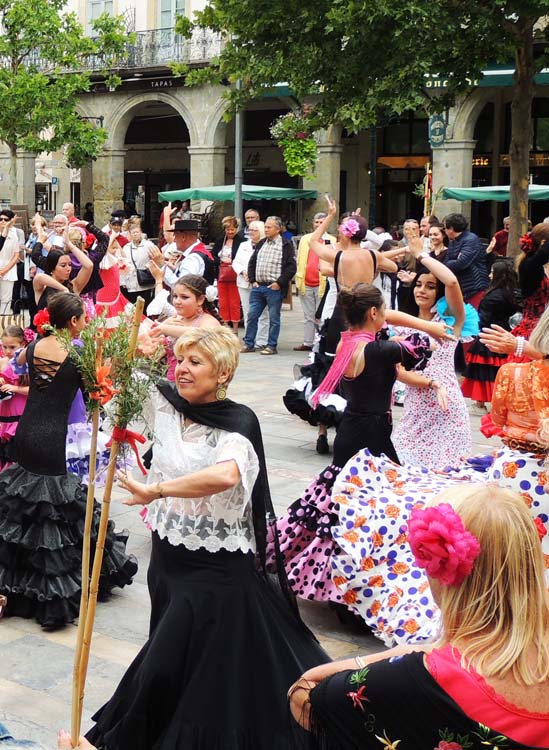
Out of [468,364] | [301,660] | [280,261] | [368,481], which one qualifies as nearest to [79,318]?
[368,481]

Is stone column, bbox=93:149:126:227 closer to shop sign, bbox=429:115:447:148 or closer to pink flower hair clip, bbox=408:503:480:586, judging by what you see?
shop sign, bbox=429:115:447:148

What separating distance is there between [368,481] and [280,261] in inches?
391

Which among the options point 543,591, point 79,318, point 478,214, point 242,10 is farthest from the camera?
point 478,214

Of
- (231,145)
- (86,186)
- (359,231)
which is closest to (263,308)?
(359,231)

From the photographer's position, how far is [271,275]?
15.3 meters

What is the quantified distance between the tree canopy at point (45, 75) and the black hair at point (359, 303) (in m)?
24.7

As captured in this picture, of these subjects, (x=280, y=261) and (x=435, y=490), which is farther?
(x=280, y=261)

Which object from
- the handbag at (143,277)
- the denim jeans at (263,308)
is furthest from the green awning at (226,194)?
the handbag at (143,277)

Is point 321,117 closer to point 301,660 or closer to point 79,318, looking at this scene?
point 79,318

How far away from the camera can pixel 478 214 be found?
30250 mm

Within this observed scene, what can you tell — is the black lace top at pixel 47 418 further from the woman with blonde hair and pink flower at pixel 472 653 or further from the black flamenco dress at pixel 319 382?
the woman with blonde hair and pink flower at pixel 472 653

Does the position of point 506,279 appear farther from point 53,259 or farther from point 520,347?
point 520,347

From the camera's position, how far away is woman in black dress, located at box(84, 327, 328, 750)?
3889 mm

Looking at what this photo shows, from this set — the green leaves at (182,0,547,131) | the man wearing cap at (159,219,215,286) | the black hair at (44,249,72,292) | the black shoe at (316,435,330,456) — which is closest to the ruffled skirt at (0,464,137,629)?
the black shoe at (316,435,330,456)
